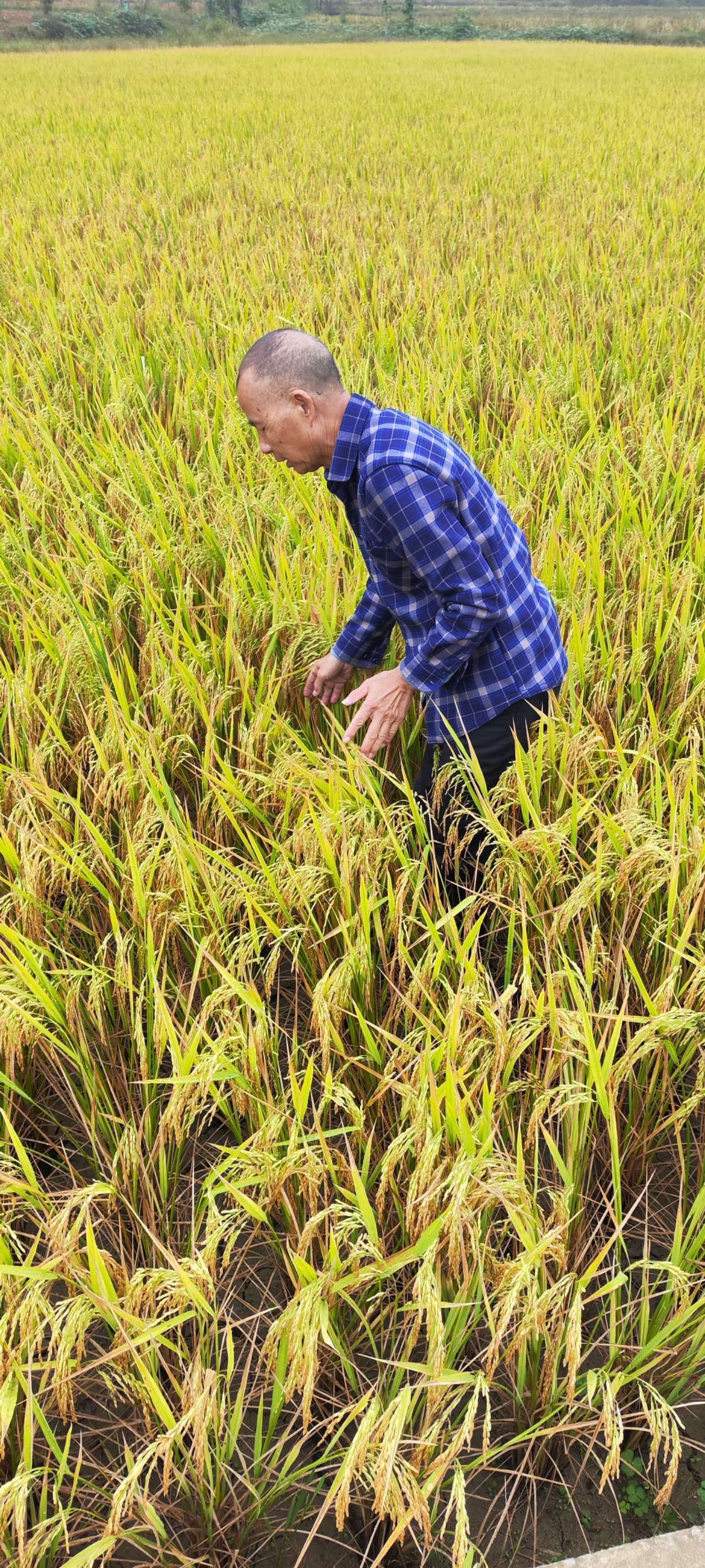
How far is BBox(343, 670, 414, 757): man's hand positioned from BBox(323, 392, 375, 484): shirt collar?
305 millimetres

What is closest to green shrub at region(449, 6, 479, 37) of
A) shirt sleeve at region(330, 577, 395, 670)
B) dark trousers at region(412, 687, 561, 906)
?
shirt sleeve at region(330, 577, 395, 670)

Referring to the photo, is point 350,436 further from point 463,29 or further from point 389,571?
point 463,29

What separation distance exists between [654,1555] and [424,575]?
1124 millimetres

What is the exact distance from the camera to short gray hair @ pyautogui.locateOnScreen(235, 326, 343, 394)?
1.22m

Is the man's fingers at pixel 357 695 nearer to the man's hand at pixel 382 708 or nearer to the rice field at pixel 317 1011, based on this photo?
the man's hand at pixel 382 708

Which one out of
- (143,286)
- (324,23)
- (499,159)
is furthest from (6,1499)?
(324,23)

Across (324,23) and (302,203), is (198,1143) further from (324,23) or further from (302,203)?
(324,23)

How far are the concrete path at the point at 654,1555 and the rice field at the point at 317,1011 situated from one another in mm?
47

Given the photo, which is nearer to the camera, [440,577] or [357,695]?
[440,577]

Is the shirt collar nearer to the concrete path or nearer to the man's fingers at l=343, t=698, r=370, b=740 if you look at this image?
the man's fingers at l=343, t=698, r=370, b=740

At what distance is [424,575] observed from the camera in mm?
1295

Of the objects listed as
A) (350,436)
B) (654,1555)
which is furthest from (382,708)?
(654,1555)

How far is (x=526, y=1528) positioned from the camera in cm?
92

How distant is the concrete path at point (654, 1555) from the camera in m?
0.79
